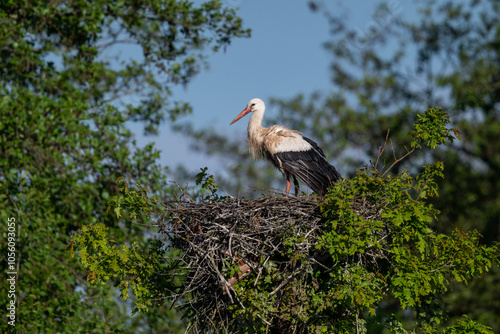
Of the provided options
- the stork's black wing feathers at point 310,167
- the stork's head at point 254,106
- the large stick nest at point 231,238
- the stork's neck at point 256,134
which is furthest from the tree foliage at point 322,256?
the stork's head at point 254,106

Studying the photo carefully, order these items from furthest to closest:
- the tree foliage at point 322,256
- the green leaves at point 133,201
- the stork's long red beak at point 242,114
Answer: the stork's long red beak at point 242,114 < the green leaves at point 133,201 < the tree foliage at point 322,256

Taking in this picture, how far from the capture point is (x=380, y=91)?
16125 mm

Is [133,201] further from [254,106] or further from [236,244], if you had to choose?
[254,106]

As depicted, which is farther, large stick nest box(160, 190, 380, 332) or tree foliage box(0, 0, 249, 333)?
tree foliage box(0, 0, 249, 333)

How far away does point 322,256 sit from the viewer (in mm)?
6684

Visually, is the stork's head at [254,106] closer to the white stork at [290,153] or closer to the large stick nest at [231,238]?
the white stork at [290,153]

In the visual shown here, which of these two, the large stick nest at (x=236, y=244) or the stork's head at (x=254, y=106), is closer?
the large stick nest at (x=236, y=244)

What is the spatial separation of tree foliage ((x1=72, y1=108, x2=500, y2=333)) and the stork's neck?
8.43ft

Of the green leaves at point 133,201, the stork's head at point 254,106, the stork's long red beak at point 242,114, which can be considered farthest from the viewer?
the stork's long red beak at point 242,114

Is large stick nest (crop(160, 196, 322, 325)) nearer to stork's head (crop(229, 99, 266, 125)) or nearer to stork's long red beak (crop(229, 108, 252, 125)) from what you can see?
stork's head (crop(229, 99, 266, 125))

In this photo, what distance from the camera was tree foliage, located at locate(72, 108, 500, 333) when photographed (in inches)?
242

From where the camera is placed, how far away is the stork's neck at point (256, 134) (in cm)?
952

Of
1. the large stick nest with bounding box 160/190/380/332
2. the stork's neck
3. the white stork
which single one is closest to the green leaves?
the large stick nest with bounding box 160/190/380/332

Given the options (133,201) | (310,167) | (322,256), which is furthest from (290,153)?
(133,201)
